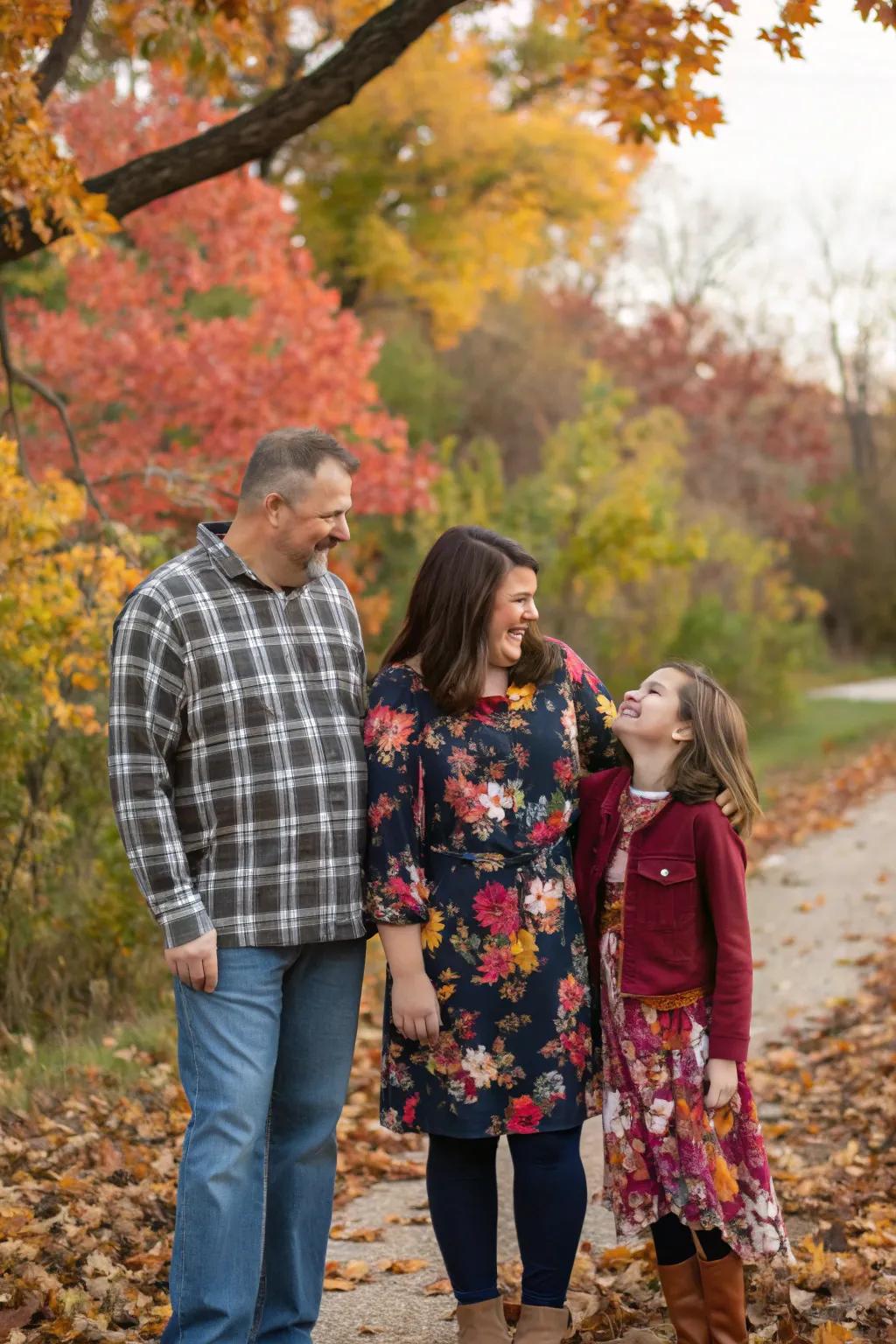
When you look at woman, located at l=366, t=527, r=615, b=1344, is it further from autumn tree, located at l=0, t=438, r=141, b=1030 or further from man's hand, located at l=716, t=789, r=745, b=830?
autumn tree, located at l=0, t=438, r=141, b=1030

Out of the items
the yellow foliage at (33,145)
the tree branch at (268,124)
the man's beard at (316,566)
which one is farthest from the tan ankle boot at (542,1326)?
the tree branch at (268,124)

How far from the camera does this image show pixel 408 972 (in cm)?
296

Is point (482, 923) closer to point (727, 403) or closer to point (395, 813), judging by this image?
point (395, 813)

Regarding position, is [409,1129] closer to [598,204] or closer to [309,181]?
[309,181]

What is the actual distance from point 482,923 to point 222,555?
0.98 m

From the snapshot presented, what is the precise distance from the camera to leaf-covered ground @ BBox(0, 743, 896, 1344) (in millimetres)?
3354

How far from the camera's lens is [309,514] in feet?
9.45

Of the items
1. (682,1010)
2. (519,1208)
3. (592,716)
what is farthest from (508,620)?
(519,1208)

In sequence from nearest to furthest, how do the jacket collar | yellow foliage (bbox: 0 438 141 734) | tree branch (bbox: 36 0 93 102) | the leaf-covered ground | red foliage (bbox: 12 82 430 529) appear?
the jacket collar, the leaf-covered ground, yellow foliage (bbox: 0 438 141 734), tree branch (bbox: 36 0 93 102), red foliage (bbox: 12 82 430 529)

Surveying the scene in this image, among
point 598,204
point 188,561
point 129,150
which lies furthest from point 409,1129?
point 598,204

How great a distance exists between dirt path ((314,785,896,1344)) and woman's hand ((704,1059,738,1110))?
39.8 inches

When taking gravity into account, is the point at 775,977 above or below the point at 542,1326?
below

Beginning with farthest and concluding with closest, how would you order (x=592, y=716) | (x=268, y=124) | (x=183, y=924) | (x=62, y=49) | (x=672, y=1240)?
(x=62, y=49), (x=268, y=124), (x=592, y=716), (x=672, y=1240), (x=183, y=924)

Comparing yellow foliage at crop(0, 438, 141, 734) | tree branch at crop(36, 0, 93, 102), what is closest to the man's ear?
yellow foliage at crop(0, 438, 141, 734)
